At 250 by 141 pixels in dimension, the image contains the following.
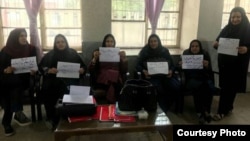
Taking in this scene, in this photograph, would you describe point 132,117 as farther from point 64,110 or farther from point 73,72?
point 73,72

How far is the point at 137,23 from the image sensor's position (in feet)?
13.1

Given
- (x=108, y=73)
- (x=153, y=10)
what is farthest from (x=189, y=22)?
(x=108, y=73)

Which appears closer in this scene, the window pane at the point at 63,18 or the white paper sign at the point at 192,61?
the white paper sign at the point at 192,61

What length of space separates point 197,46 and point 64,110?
77.5 inches

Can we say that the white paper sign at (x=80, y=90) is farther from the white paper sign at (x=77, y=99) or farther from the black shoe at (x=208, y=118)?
the black shoe at (x=208, y=118)

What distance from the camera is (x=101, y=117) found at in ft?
6.93

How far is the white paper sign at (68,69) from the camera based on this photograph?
2.91 metres

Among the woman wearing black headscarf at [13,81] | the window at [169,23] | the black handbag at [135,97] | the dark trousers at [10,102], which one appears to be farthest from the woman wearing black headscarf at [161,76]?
the dark trousers at [10,102]

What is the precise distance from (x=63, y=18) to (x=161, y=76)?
1.71m

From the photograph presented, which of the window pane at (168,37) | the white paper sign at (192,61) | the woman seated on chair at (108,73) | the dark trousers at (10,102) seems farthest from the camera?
the window pane at (168,37)

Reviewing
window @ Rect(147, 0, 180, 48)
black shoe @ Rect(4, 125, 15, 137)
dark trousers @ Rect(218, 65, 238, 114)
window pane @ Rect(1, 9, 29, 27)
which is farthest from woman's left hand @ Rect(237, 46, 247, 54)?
window pane @ Rect(1, 9, 29, 27)

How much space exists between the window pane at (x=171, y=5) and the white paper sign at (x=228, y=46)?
1216 mm

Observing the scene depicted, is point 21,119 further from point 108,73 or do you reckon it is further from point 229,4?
point 229,4

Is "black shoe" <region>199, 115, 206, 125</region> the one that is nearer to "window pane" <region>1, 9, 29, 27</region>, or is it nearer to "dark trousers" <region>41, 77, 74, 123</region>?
"dark trousers" <region>41, 77, 74, 123</region>
